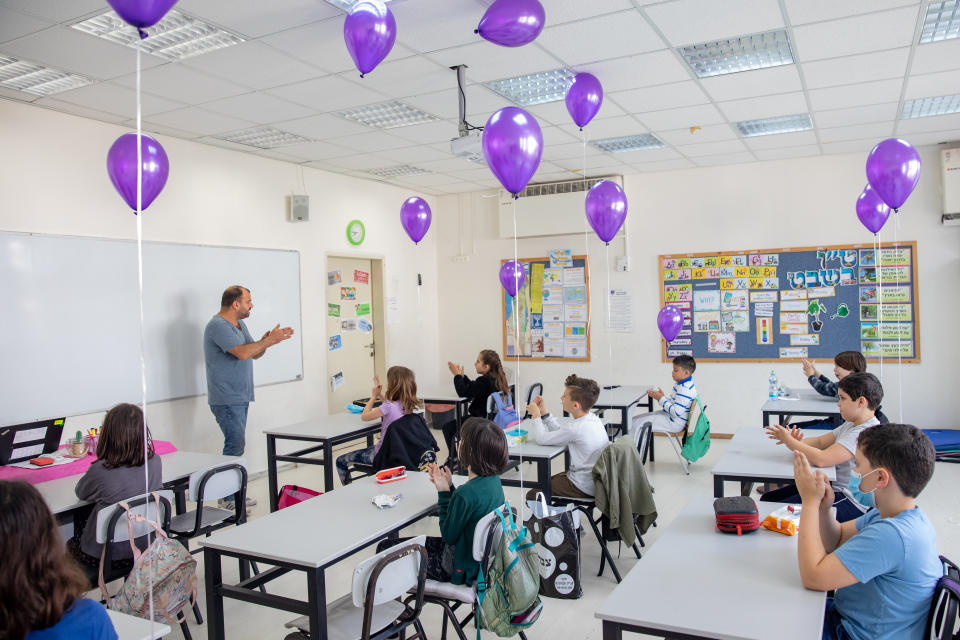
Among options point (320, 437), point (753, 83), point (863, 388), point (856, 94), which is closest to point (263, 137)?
point (320, 437)

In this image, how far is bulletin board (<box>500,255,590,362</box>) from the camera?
7.49 meters

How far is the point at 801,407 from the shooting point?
464 centimetres

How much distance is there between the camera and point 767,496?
3.20 m

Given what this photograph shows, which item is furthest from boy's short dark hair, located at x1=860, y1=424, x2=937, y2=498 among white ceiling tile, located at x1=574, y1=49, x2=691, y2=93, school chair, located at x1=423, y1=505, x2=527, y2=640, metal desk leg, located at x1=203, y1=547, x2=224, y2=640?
white ceiling tile, located at x1=574, y1=49, x2=691, y2=93

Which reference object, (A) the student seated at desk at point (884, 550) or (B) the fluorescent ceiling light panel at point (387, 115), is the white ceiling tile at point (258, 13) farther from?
(A) the student seated at desk at point (884, 550)

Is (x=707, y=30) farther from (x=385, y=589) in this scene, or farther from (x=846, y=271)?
(x=846, y=271)

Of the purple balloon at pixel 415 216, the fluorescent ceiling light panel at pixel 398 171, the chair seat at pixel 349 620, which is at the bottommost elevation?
the chair seat at pixel 349 620

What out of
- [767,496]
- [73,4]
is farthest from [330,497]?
[73,4]

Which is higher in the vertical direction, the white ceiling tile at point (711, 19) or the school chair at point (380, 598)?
the white ceiling tile at point (711, 19)

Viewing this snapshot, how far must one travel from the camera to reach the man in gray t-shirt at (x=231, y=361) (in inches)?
190

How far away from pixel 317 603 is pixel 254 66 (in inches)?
113

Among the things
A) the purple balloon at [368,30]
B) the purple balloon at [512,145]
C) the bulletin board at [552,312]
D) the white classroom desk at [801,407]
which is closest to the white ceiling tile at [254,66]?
the purple balloon at [368,30]

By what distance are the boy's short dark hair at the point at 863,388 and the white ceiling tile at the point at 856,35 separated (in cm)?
182

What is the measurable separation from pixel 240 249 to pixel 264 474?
6.39 feet
